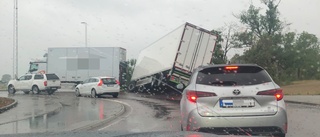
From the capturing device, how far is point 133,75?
3184 cm

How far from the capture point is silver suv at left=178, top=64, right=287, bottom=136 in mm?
6094

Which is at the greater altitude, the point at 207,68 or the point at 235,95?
the point at 207,68

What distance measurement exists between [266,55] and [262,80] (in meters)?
43.7

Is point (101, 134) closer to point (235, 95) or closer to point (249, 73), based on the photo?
point (235, 95)

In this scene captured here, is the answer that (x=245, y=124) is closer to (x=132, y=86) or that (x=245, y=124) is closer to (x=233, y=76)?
(x=233, y=76)

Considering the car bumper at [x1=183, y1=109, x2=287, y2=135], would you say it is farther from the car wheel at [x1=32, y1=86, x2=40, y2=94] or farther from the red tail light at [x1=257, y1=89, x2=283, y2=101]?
the car wheel at [x1=32, y1=86, x2=40, y2=94]

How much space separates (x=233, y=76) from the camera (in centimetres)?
654

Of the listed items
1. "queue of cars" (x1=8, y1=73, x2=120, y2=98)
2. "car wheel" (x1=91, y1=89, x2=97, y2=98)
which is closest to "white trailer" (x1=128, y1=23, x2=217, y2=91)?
"queue of cars" (x1=8, y1=73, x2=120, y2=98)

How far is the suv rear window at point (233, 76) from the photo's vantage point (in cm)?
643

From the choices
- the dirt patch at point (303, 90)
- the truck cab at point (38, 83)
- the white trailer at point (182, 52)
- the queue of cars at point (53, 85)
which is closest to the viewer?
the white trailer at point (182, 52)

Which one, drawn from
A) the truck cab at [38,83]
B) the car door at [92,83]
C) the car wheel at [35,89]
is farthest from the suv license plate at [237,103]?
the car wheel at [35,89]

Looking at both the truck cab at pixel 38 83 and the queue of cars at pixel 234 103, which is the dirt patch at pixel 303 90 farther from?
the queue of cars at pixel 234 103

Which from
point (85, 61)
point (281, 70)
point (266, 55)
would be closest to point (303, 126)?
point (85, 61)

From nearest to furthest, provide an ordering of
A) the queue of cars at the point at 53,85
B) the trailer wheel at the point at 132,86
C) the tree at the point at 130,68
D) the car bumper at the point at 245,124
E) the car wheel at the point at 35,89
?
the car bumper at the point at 245,124 → the queue of cars at the point at 53,85 → the car wheel at the point at 35,89 → the trailer wheel at the point at 132,86 → the tree at the point at 130,68
